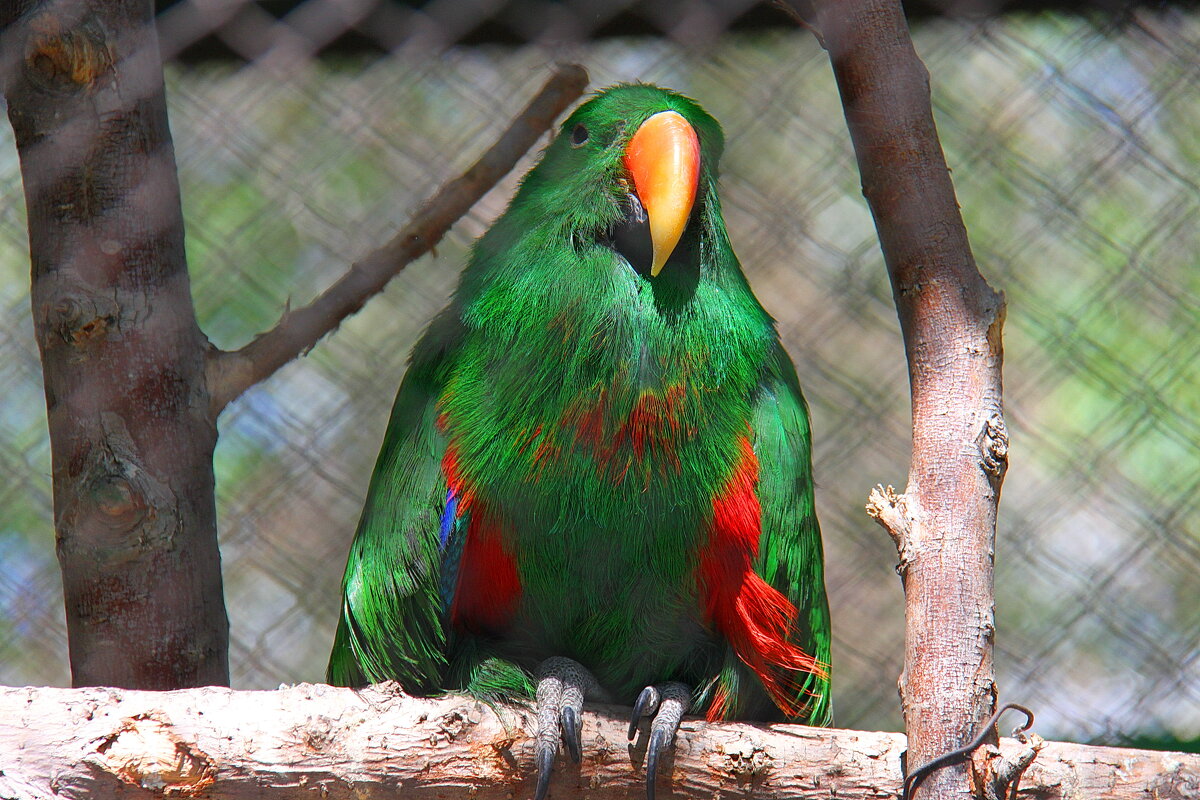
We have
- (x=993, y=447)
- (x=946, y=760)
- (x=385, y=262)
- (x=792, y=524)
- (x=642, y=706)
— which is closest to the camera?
(x=946, y=760)

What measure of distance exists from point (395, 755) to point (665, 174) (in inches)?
35.5

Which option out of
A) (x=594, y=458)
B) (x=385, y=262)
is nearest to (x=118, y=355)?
(x=385, y=262)

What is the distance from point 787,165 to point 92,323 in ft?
6.54

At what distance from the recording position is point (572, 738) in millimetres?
1559

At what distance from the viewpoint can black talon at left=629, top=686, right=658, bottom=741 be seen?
63.9 inches

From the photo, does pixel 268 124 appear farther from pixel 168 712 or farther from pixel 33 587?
pixel 168 712

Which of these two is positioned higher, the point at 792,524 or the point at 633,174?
the point at 633,174

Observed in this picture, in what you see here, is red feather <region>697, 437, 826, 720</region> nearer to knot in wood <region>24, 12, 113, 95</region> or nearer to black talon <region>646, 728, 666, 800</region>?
black talon <region>646, 728, 666, 800</region>

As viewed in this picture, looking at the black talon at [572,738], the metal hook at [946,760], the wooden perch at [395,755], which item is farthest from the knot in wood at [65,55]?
the metal hook at [946,760]

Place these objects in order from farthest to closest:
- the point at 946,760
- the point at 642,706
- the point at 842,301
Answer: the point at 842,301, the point at 642,706, the point at 946,760

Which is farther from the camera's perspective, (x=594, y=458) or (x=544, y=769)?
(x=594, y=458)

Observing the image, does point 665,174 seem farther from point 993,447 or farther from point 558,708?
point 558,708

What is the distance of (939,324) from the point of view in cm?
160

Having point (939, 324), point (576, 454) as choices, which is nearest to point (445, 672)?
point (576, 454)
